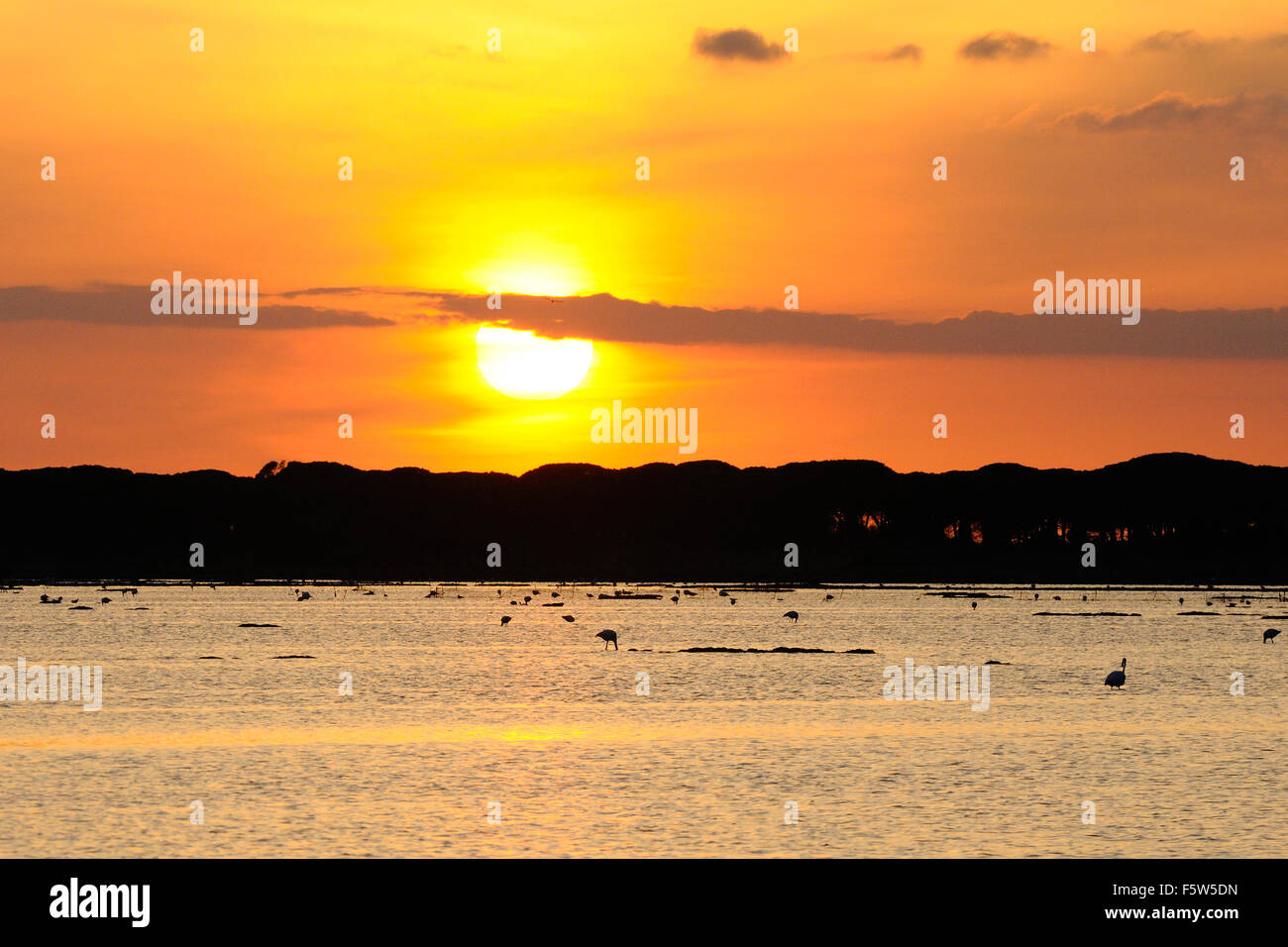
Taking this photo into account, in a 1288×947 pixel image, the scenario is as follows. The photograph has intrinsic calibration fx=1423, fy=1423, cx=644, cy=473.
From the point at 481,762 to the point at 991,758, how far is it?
17.3 m

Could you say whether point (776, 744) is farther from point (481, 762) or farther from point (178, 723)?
point (178, 723)

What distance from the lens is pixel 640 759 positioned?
47.9m

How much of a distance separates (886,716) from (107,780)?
33.3 metres

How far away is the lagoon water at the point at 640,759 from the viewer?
33.7 metres

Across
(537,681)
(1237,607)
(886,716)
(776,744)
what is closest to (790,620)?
(1237,607)

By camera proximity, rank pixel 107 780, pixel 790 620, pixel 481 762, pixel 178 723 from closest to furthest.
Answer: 1. pixel 107 780
2. pixel 481 762
3. pixel 178 723
4. pixel 790 620

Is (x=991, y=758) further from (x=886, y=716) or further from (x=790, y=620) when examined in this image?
(x=790, y=620)

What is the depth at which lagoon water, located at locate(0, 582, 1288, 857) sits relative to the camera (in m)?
33.7
